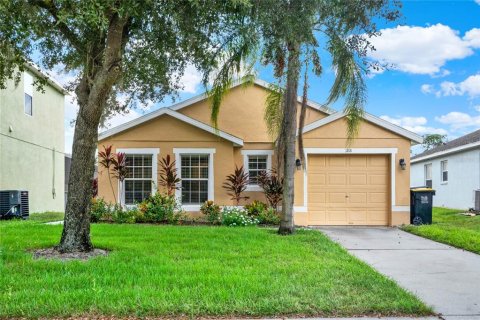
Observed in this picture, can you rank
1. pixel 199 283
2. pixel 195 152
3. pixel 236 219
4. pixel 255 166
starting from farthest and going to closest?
pixel 255 166 < pixel 195 152 < pixel 236 219 < pixel 199 283

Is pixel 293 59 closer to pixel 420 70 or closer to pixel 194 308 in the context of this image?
pixel 194 308

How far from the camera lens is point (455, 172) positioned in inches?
851

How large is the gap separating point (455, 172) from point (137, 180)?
15538 mm

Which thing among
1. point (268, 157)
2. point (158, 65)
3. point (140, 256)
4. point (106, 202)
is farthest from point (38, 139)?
point (140, 256)

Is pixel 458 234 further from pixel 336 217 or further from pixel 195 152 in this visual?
pixel 195 152

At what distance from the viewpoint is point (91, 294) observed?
543 cm

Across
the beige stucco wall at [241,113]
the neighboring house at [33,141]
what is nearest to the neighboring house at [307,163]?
the beige stucco wall at [241,113]

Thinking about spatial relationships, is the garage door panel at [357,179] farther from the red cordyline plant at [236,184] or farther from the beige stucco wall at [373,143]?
the red cordyline plant at [236,184]

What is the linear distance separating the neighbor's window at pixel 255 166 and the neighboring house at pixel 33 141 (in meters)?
7.89

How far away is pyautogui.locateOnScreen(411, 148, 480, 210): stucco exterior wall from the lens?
19.6 meters

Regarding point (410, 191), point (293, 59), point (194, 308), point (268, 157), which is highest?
point (293, 59)

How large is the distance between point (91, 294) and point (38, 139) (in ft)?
59.4

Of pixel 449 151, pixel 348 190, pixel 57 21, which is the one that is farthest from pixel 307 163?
pixel 449 151

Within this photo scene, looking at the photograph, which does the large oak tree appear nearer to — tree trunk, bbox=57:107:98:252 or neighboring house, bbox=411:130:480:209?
tree trunk, bbox=57:107:98:252
